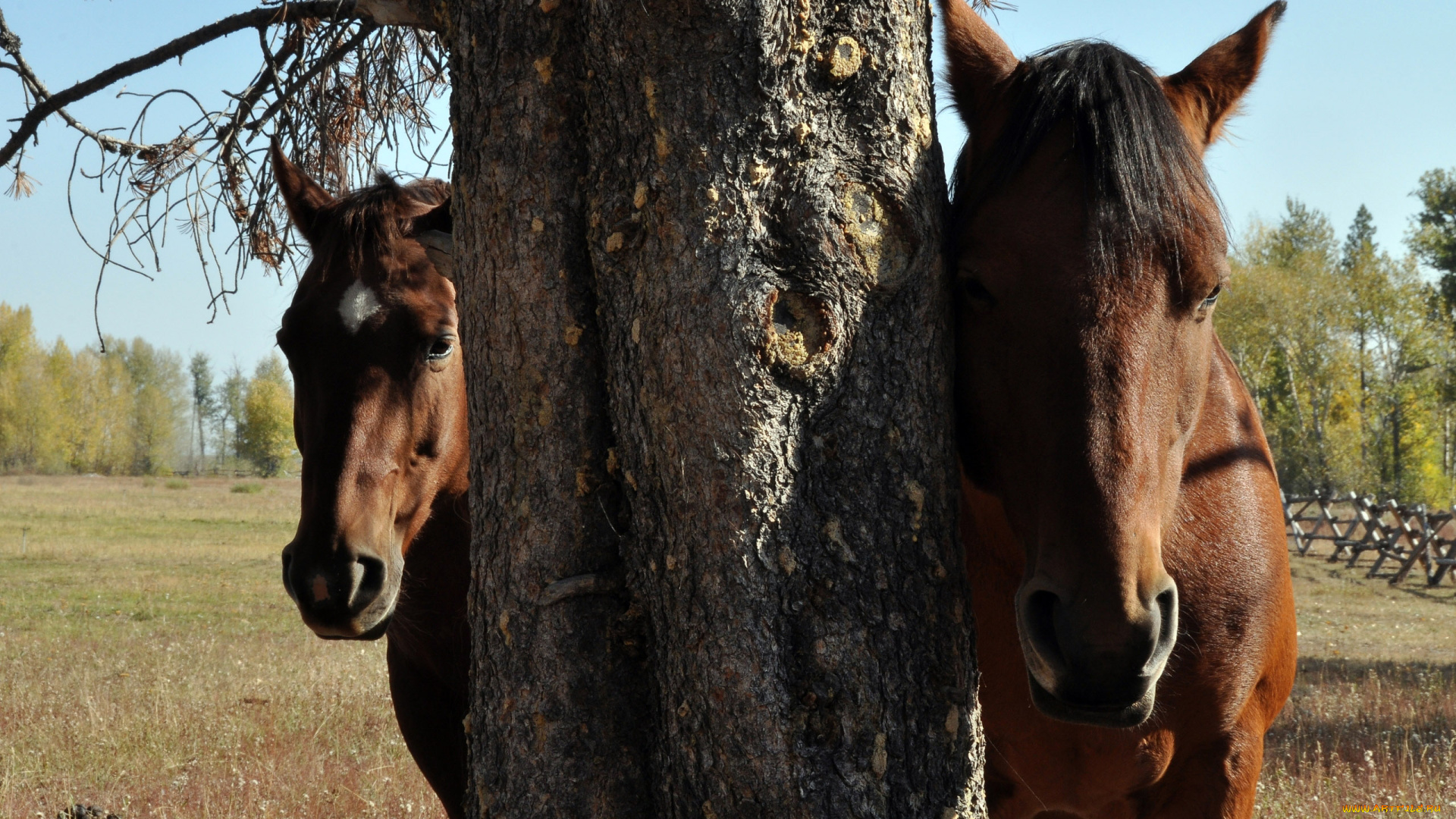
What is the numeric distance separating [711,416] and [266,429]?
72141mm

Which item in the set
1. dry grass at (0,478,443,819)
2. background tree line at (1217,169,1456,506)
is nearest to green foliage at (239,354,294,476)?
dry grass at (0,478,443,819)

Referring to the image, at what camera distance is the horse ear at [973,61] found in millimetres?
2262

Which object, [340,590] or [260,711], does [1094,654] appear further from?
[260,711]

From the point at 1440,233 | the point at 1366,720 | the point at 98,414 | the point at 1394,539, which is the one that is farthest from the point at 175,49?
the point at 98,414

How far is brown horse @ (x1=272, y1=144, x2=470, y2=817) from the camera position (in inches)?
104

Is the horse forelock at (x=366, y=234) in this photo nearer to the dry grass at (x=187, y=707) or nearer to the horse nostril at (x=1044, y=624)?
the horse nostril at (x=1044, y=624)

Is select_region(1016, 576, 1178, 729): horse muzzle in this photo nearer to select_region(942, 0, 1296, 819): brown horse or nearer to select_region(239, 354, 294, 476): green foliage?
select_region(942, 0, 1296, 819): brown horse

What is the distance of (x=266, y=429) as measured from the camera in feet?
217

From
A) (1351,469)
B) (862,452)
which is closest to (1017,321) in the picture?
(862,452)

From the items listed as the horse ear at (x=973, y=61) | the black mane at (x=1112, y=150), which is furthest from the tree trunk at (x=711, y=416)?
the horse ear at (x=973, y=61)

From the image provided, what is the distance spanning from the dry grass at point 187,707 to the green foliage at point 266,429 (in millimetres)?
54074

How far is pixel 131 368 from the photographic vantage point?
86.6 m

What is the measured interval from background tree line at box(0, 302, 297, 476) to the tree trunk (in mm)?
59161

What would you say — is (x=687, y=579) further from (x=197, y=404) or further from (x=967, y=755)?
(x=197, y=404)
